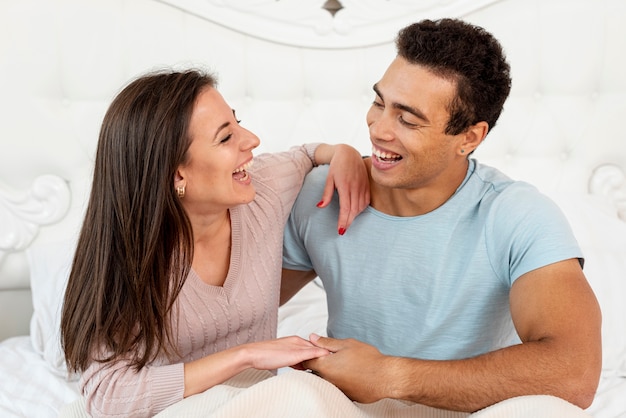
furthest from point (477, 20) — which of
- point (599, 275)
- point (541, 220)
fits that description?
point (541, 220)

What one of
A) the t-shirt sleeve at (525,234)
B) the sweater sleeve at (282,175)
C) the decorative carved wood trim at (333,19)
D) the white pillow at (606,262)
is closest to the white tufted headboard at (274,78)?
the decorative carved wood trim at (333,19)

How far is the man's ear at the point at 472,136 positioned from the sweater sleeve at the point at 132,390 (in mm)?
702

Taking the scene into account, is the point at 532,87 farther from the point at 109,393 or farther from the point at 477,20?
the point at 109,393

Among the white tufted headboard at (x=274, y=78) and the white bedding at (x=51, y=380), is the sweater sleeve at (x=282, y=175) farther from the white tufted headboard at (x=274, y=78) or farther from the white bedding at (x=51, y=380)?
the white tufted headboard at (x=274, y=78)

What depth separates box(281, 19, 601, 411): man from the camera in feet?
4.00

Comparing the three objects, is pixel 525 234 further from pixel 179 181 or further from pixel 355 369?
pixel 179 181

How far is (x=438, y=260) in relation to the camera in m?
1.47

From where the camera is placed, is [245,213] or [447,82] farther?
[245,213]

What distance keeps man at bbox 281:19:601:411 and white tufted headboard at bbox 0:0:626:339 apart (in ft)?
2.27

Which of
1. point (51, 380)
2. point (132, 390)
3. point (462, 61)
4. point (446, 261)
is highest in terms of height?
point (462, 61)

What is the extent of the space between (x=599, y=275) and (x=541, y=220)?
2.32ft

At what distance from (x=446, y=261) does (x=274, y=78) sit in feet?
3.37

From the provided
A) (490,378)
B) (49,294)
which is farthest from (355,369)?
(49,294)

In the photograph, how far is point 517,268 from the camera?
132 cm
